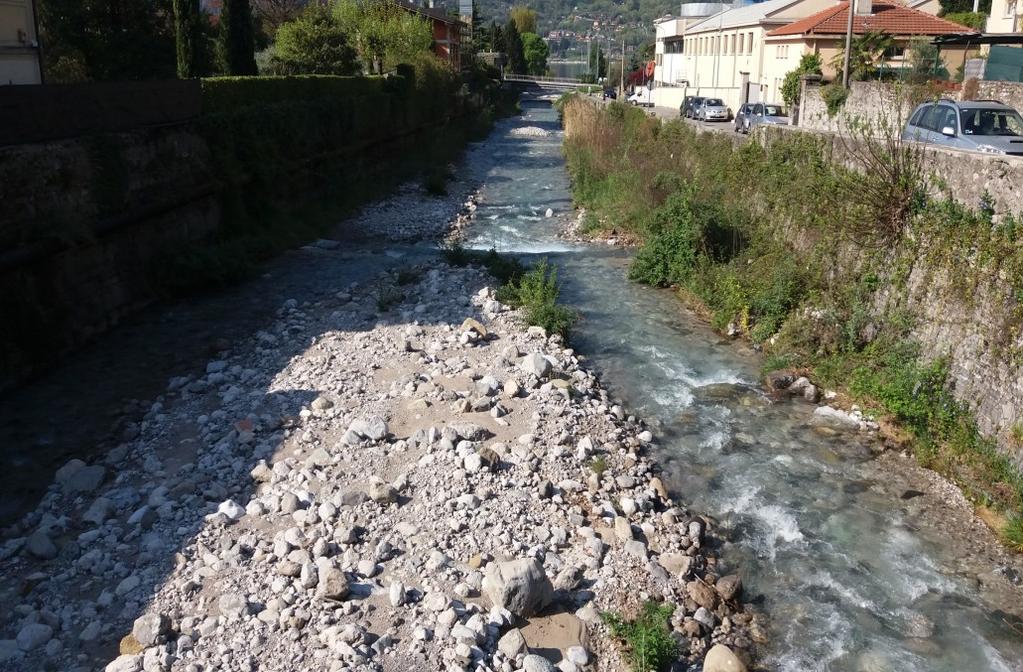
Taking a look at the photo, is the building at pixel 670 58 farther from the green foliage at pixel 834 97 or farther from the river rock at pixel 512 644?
the river rock at pixel 512 644

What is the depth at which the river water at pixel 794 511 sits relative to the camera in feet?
22.7

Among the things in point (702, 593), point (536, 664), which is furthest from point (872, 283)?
point (536, 664)

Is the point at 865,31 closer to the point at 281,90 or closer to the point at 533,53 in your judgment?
the point at 281,90

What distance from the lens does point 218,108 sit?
63.3 ft

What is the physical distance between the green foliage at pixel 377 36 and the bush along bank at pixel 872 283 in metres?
26.1

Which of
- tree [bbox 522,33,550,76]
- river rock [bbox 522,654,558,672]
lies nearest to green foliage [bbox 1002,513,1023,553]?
river rock [bbox 522,654,558,672]

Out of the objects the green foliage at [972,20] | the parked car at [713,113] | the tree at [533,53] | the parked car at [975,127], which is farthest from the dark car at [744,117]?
the tree at [533,53]

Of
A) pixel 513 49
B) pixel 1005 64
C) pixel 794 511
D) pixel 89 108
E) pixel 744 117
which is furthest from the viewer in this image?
pixel 513 49

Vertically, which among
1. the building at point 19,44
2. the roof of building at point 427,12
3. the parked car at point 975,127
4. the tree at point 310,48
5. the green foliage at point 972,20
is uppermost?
the roof of building at point 427,12

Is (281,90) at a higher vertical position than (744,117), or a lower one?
higher

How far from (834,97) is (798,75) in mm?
7121

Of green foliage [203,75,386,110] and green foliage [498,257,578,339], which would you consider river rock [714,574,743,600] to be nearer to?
green foliage [498,257,578,339]

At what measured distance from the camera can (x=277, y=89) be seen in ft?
75.3

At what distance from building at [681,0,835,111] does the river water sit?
31182 mm
